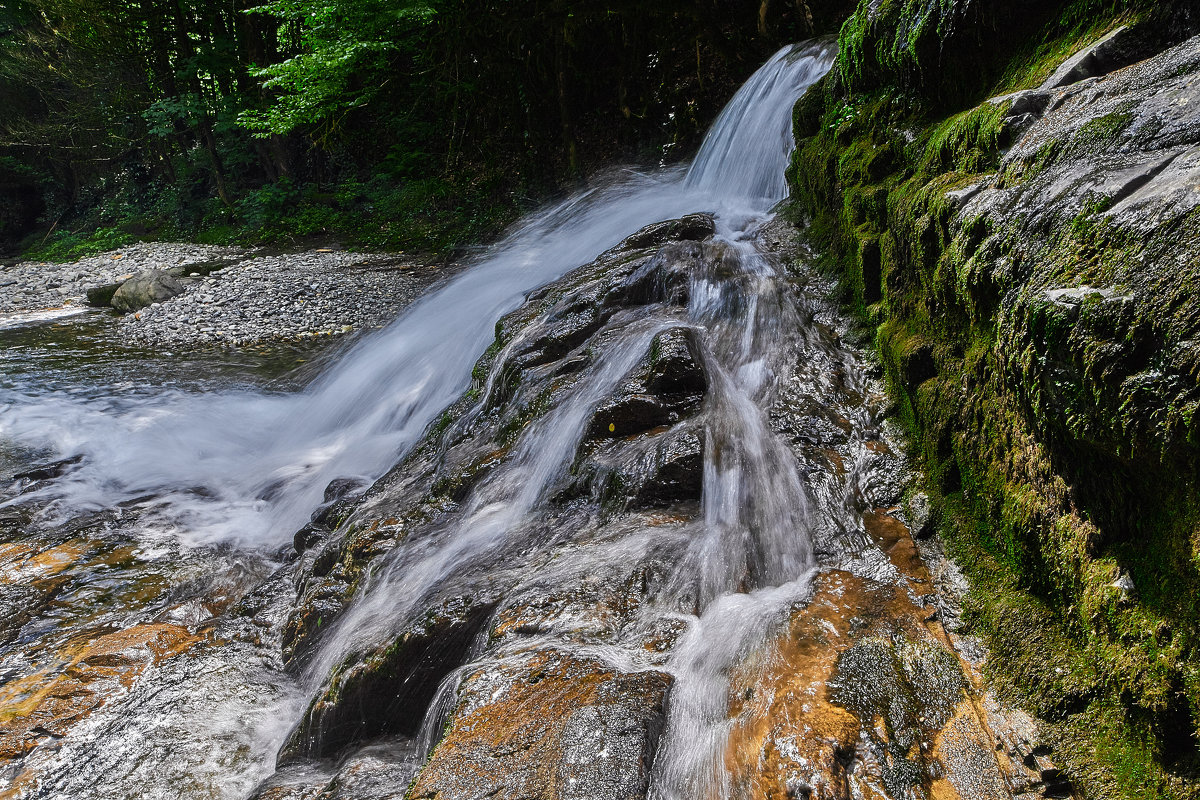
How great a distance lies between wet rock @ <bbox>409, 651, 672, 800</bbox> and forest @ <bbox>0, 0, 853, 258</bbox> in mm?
10336

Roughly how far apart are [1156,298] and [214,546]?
5.63m

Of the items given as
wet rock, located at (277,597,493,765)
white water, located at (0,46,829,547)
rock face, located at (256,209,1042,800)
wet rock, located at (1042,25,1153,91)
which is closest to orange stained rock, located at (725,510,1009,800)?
rock face, located at (256,209,1042,800)

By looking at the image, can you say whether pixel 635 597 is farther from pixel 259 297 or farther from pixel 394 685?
pixel 259 297

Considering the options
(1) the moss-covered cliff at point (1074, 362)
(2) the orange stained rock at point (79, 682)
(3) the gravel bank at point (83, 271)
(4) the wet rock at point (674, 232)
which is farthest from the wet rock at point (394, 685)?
(3) the gravel bank at point (83, 271)

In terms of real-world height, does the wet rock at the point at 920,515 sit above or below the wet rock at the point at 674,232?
below

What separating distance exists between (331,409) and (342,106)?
419 inches

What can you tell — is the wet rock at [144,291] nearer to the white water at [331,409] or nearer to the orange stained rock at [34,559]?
the white water at [331,409]

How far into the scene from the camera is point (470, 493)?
414 centimetres

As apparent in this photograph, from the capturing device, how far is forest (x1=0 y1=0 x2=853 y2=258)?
11.7m

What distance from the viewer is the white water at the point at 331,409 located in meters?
5.79

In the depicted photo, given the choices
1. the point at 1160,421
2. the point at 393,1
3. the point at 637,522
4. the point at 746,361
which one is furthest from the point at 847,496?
the point at 393,1

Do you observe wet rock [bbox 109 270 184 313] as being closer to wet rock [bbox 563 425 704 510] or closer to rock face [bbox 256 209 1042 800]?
rock face [bbox 256 209 1042 800]

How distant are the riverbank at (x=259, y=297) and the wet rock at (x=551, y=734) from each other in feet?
25.6

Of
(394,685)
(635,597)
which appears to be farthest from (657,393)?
(394,685)
